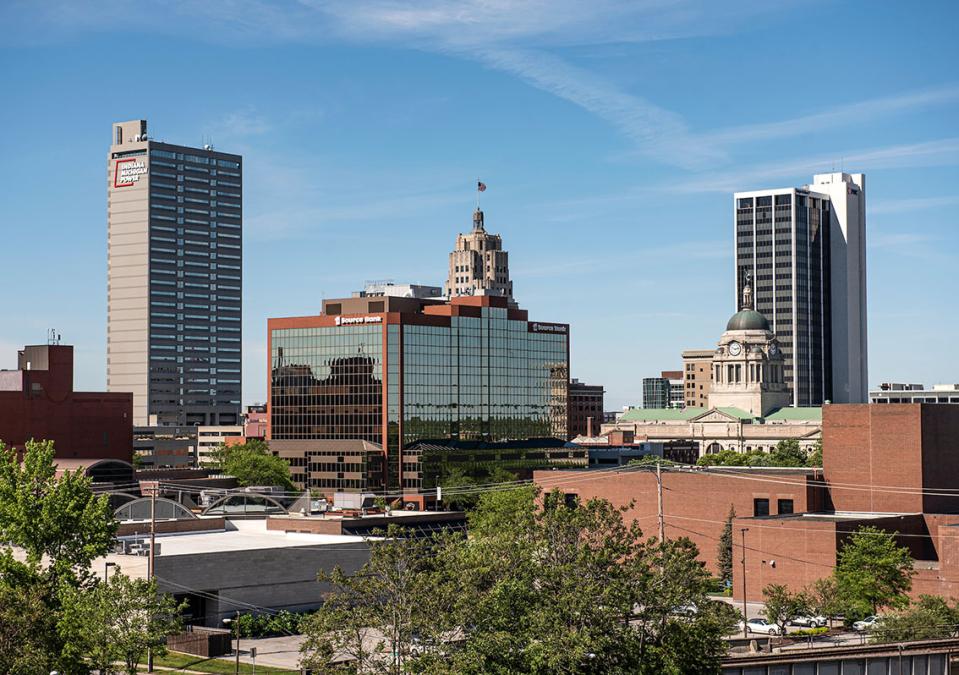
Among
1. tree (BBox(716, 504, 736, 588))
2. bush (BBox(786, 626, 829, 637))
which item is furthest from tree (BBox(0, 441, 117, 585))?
tree (BBox(716, 504, 736, 588))

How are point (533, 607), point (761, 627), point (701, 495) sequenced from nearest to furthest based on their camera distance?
point (533, 607) → point (761, 627) → point (701, 495)

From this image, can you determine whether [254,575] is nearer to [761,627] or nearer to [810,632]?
[761,627]

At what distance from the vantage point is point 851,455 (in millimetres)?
110625

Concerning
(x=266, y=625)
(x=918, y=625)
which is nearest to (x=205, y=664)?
(x=266, y=625)

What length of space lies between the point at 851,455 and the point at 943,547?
15334 millimetres

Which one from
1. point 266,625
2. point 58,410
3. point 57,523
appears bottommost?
point 266,625

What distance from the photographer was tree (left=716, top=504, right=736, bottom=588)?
107938mm

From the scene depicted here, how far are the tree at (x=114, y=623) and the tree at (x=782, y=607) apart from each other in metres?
39.3

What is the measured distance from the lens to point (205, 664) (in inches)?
2879

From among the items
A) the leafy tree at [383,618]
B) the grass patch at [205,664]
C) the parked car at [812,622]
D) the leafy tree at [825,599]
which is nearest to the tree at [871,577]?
the leafy tree at [825,599]

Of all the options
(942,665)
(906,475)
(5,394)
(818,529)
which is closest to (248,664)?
(942,665)

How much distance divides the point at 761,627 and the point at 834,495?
27.3m

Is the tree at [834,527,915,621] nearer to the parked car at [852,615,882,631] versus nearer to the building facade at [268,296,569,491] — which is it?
the parked car at [852,615,882,631]

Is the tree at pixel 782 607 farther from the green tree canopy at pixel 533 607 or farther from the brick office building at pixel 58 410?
the brick office building at pixel 58 410
